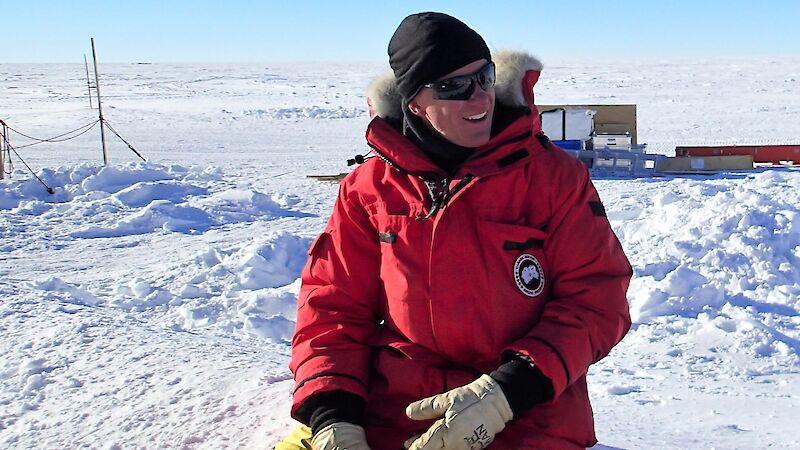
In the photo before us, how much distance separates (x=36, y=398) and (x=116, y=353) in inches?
13.9

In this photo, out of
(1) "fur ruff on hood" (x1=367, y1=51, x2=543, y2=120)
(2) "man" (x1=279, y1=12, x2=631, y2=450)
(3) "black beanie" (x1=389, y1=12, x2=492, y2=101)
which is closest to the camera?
(2) "man" (x1=279, y1=12, x2=631, y2=450)

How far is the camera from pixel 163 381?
2684 mm

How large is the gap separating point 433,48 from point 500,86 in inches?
8.3

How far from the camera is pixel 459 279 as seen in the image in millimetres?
1760

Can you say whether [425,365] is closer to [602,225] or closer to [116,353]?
[602,225]

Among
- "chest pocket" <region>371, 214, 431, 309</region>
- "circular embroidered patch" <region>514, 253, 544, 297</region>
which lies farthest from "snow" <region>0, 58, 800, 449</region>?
"circular embroidered patch" <region>514, 253, 544, 297</region>

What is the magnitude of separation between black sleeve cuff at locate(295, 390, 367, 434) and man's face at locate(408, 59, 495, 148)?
0.62m

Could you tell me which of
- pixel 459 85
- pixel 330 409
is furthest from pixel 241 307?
pixel 459 85

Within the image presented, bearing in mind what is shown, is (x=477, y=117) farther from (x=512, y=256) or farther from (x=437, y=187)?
(x=512, y=256)

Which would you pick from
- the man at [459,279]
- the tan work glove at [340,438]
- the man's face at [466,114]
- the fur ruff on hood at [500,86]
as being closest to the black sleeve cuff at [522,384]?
the man at [459,279]

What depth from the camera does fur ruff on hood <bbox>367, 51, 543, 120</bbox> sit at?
1965 millimetres

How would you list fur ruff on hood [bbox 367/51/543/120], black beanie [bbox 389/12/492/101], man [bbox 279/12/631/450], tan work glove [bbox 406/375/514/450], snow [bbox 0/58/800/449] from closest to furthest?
1. tan work glove [bbox 406/375/514/450]
2. man [bbox 279/12/631/450]
3. black beanie [bbox 389/12/492/101]
4. fur ruff on hood [bbox 367/51/543/120]
5. snow [bbox 0/58/800/449]

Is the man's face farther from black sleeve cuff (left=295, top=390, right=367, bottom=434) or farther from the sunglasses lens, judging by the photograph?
black sleeve cuff (left=295, top=390, right=367, bottom=434)

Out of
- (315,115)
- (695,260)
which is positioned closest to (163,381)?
(695,260)
